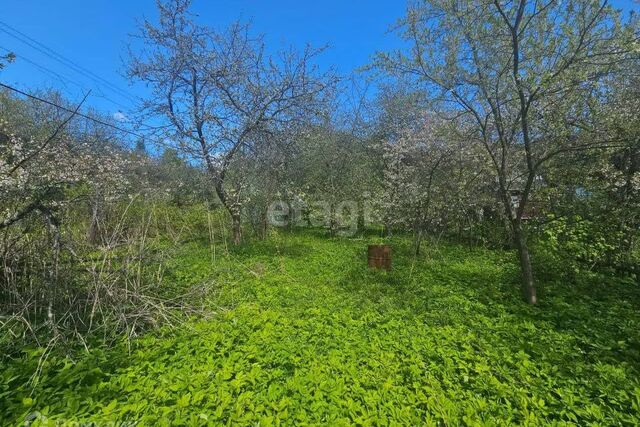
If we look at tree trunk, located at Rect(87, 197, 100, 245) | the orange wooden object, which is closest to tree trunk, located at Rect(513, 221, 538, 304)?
the orange wooden object

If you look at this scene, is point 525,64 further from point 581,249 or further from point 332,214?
point 332,214

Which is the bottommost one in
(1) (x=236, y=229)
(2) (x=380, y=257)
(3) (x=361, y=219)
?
(2) (x=380, y=257)

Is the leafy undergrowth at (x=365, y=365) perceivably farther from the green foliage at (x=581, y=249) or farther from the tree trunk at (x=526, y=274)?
the green foliage at (x=581, y=249)

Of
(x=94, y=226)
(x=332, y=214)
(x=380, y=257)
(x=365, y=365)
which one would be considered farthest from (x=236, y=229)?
(x=365, y=365)

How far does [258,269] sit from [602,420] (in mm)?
4254

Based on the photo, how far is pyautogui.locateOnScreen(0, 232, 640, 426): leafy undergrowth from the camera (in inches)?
77.7

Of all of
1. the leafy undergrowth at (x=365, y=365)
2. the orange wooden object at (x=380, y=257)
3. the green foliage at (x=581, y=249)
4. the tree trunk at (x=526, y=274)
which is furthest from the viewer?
the orange wooden object at (x=380, y=257)

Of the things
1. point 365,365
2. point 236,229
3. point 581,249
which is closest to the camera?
point 365,365

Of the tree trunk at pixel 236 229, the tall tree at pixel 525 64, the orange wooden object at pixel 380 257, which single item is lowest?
the orange wooden object at pixel 380 257

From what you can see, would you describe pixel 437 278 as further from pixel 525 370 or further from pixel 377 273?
pixel 525 370

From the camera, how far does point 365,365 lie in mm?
2504

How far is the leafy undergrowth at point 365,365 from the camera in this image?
1.97 meters

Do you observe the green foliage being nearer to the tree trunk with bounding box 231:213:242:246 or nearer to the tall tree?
the tall tree

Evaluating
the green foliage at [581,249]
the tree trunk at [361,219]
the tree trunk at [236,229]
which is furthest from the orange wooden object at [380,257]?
the tree trunk at [361,219]
